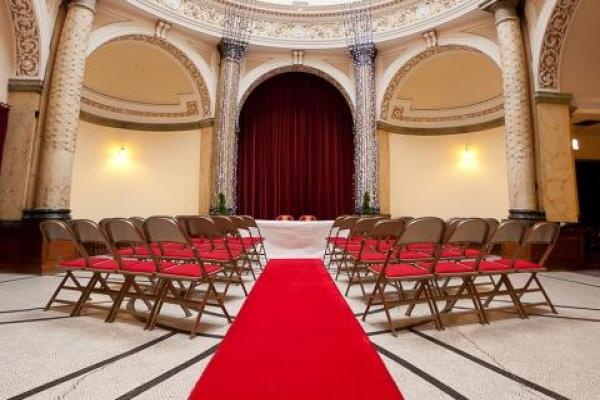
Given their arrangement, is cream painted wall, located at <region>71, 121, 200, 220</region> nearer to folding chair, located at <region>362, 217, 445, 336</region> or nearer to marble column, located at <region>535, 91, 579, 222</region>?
folding chair, located at <region>362, 217, 445, 336</region>

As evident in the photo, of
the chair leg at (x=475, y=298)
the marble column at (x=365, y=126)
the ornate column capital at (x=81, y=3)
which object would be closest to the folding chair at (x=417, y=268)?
the chair leg at (x=475, y=298)

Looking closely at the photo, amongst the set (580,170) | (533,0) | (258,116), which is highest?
(533,0)

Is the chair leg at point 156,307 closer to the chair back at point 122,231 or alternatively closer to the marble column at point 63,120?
the chair back at point 122,231

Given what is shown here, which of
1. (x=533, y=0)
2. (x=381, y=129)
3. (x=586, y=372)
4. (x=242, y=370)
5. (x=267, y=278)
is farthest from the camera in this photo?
(x=381, y=129)

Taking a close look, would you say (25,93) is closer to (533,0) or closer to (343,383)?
(343,383)

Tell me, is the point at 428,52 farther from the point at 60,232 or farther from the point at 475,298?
the point at 60,232

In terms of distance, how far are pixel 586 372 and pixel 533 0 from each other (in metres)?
6.43

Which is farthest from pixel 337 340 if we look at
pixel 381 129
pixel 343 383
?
pixel 381 129

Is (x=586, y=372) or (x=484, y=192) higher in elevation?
(x=484, y=192)

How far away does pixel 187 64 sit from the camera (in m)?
7.93

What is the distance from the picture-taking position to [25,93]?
4824 mm

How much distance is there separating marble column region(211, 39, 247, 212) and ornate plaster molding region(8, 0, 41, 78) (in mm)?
3605

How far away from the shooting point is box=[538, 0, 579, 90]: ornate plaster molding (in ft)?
17.2

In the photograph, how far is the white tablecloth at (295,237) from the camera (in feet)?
19.9
